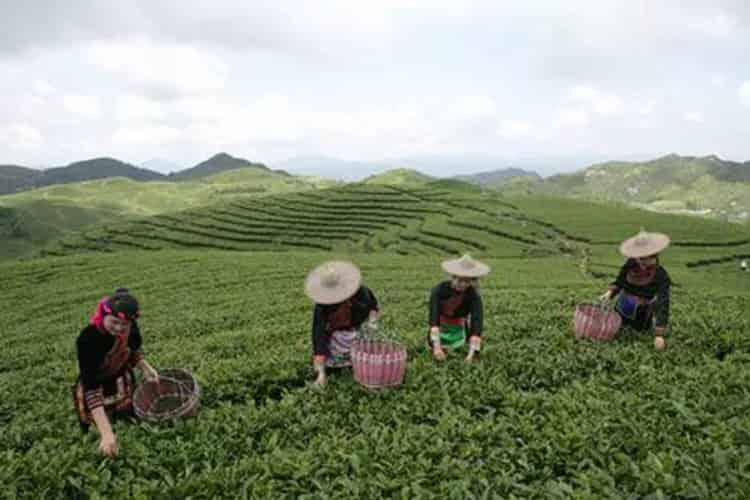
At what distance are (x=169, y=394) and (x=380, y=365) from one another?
254cm

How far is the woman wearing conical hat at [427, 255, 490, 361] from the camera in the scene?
7.43m

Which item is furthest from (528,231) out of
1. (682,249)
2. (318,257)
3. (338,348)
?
(338,348)

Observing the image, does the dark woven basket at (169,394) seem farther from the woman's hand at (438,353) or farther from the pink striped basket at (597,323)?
the pink striped basket at (597,323)

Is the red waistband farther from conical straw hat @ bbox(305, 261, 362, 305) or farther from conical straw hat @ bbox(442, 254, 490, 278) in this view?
conical straw hat @ bbox(305, 261, 362, 305)

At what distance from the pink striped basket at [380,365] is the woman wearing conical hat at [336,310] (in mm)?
409

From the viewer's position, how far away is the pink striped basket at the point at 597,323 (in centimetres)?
859

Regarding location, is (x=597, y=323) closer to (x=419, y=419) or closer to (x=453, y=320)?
(x=453, y=320)

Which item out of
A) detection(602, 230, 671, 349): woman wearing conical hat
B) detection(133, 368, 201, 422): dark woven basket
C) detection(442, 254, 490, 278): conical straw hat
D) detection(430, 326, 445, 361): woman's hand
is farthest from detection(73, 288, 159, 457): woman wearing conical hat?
detection(602, 230, 671, 349): woman wearing conical hat

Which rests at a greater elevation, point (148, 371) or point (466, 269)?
point (466, 269)

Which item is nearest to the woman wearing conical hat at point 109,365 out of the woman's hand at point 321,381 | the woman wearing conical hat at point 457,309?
the woman's hand at point 321,381

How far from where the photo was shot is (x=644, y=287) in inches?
342

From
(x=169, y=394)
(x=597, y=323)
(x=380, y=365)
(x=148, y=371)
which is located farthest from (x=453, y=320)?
(x=148, y=371)

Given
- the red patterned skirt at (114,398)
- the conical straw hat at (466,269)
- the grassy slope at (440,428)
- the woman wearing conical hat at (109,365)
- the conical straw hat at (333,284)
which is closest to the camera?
the grassy slope at (440,428)

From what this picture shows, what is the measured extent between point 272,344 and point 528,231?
41195 millimetres
